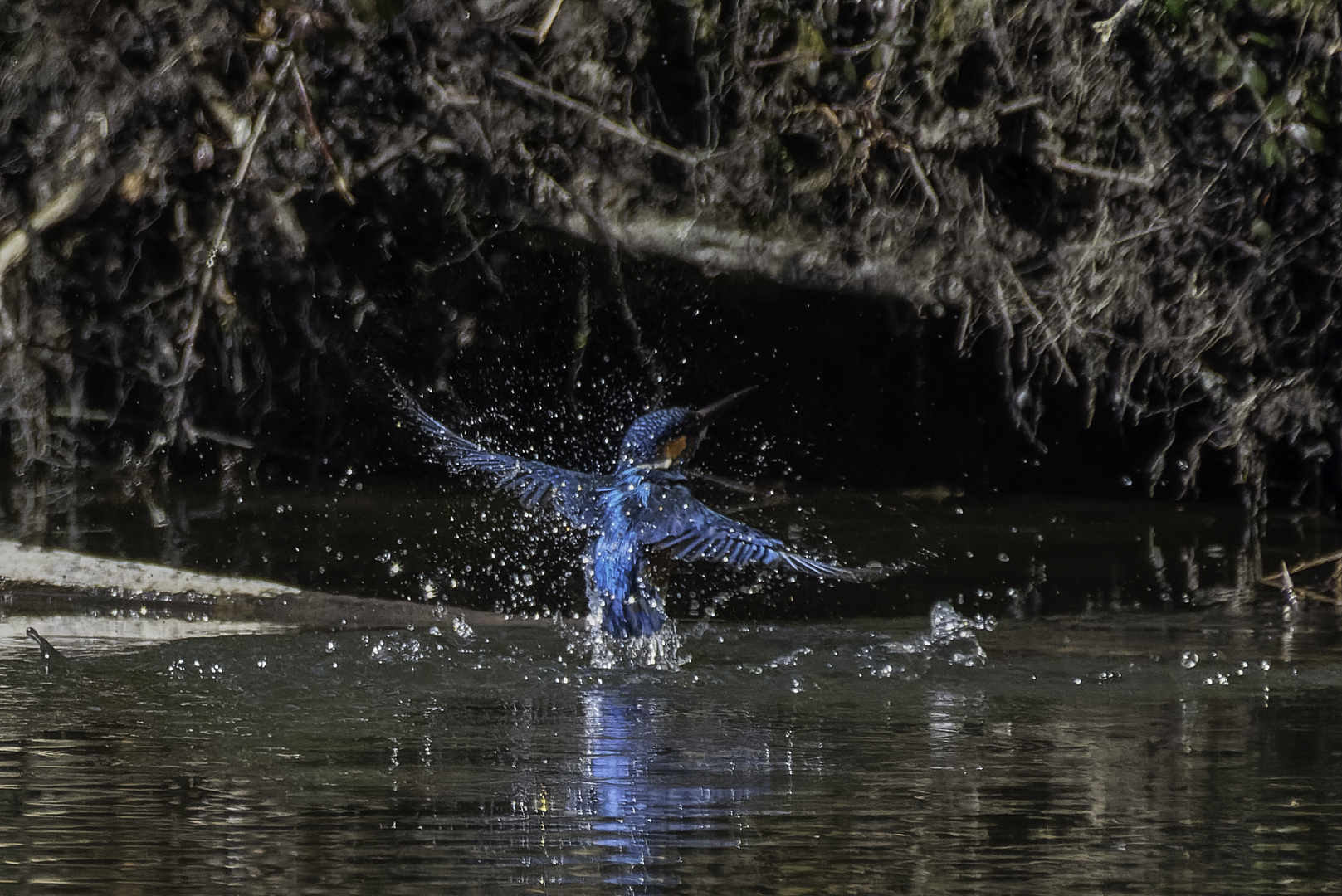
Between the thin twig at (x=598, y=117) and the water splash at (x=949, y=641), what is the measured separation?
75.6 inches

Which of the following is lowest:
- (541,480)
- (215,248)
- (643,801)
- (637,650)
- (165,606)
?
(643,801)

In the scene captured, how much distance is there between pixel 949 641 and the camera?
13.9 ft

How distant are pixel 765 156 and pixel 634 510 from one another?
204 centimetres

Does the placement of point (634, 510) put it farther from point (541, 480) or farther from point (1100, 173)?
point (1100, 173)

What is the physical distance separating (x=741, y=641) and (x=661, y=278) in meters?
2.37

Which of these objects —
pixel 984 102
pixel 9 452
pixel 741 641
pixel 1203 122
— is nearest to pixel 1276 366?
pixel 1203 122

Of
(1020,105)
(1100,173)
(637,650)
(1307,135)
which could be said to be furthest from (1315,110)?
(637,650)

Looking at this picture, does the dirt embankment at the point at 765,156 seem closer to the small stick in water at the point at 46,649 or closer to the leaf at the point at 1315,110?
the leaf at the point at 1315,110

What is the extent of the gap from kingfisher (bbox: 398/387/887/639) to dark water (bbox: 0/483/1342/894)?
0.53ft

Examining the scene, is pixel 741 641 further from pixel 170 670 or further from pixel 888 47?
pixel 888 47

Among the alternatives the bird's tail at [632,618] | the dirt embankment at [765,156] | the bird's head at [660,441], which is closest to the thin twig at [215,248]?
the dirt embankment at [765,156]

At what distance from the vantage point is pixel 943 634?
170 inches

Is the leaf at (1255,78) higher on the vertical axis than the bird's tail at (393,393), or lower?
higher

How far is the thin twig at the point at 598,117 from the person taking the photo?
18.6 feet
